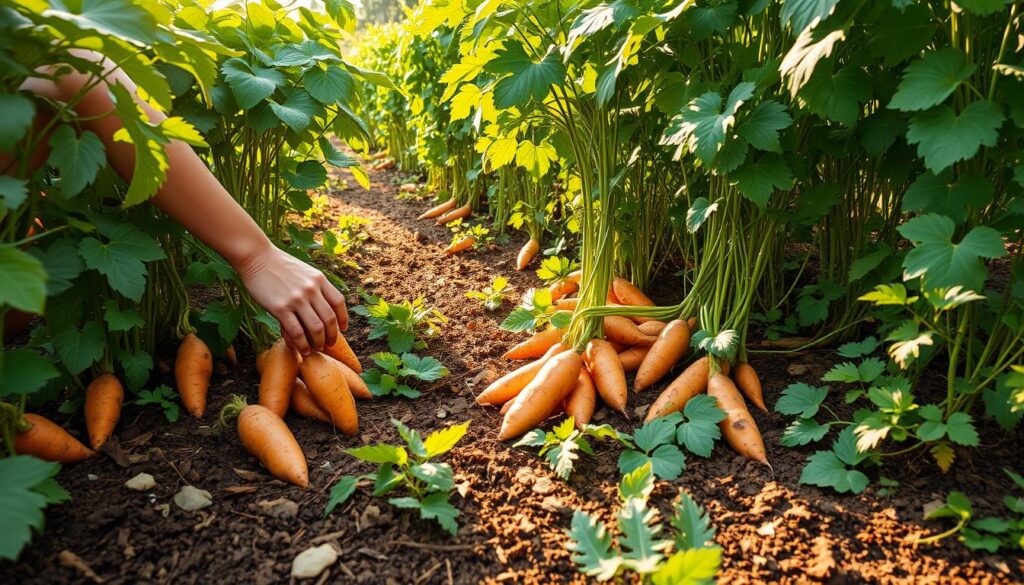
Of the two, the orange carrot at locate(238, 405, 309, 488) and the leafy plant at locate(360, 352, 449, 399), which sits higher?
the orange carrot at locate(238, 405, 309, 488)

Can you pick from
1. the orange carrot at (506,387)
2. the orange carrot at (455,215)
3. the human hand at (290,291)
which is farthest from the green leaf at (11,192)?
the orange carrot at (455,215)

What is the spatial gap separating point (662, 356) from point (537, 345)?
17.4 inches

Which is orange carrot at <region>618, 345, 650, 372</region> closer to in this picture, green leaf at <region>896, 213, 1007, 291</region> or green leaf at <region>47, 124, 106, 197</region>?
green leaf at <region>896, 213, 1007, 291</region>

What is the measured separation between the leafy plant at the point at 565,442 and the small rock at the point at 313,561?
1.71 ft

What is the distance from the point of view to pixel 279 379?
1836 millimetres

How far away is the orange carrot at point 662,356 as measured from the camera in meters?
1.97

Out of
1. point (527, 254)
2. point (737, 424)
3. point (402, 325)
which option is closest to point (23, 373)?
point (402, 325)

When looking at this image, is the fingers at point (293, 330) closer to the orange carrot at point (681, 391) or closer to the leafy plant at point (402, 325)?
the leafy plant at point (402, 325)

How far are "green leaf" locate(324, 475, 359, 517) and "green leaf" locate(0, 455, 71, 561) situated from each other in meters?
0.52

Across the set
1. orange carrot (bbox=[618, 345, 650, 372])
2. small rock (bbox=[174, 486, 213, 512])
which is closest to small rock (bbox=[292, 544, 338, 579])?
small rock (bbox=[174, 486, 213, 512])

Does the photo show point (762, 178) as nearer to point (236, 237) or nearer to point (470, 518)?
point (470, 518)

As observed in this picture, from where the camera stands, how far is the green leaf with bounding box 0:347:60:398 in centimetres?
116

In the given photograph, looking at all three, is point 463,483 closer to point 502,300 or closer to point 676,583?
point 676,583

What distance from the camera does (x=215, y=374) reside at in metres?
2.08
